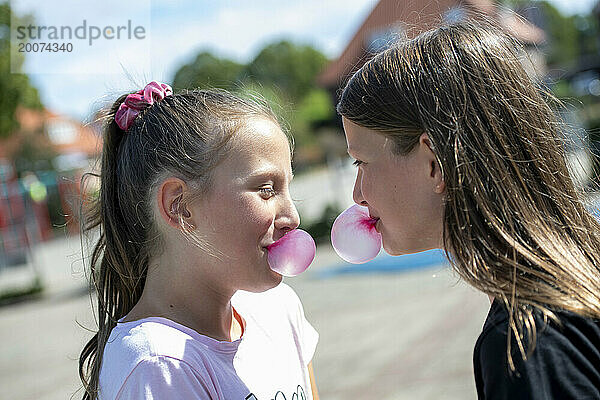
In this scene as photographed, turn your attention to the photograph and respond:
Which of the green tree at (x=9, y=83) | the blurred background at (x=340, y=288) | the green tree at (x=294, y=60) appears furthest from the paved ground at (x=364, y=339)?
the green tree at (x=294, y=60)

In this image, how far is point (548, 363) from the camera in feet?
4.50

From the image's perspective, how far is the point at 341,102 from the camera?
6.54ft

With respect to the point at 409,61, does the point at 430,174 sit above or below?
→ below

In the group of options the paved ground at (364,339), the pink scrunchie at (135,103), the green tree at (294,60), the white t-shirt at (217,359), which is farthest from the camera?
the green tree at (294,60)

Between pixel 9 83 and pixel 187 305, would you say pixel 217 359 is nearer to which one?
Result: pixel 187 305

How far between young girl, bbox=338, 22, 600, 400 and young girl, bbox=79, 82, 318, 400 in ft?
1.03

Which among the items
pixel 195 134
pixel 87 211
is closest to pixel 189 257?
pixel 195 134

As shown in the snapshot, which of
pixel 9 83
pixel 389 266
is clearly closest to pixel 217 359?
pixel 389 266

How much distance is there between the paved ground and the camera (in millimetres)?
6047

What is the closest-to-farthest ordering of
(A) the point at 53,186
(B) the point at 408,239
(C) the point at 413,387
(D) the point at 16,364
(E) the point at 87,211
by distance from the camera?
(B) the point at 408,239 → (E) the point at 87,211 → (C) the point at 413,387 → (D) the point at 16,364 → (A) the point at 53,186

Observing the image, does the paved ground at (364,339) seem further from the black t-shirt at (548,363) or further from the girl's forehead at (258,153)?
the black t-shirt at (548,363)

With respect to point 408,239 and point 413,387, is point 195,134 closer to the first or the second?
point 408,239

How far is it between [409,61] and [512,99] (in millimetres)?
290

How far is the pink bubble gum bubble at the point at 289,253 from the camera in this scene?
193cm
